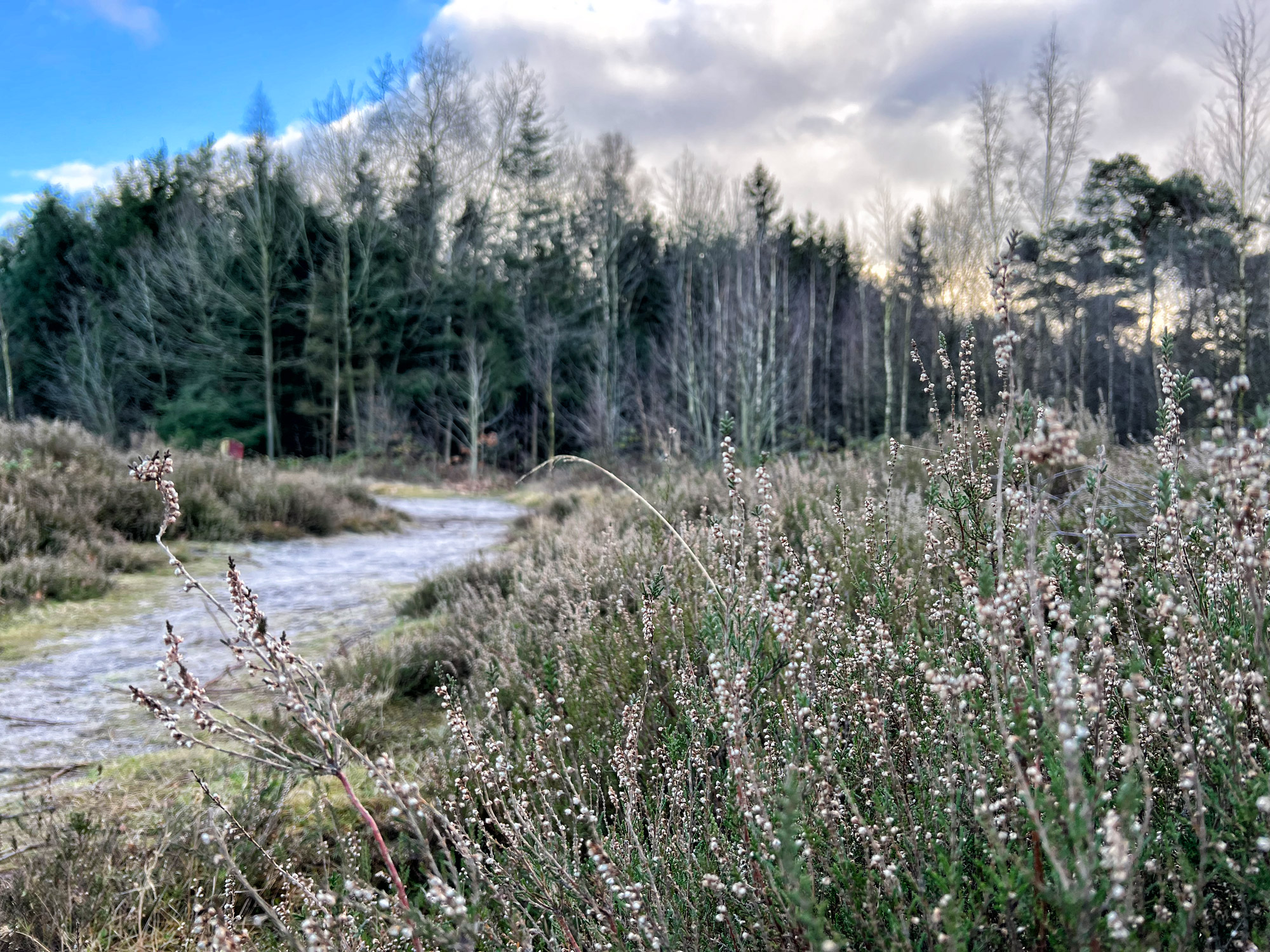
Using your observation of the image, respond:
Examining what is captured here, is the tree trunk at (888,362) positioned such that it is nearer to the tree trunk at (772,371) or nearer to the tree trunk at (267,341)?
the tree trunk at (772,371)

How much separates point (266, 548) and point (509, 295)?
25.0 m

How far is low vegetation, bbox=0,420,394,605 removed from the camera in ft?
19.1

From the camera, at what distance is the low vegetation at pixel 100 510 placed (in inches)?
230

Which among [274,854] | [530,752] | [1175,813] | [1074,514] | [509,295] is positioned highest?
[509,295]

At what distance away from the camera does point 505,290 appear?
3222 cm

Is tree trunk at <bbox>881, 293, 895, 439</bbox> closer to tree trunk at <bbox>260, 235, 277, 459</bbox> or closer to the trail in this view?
the trail

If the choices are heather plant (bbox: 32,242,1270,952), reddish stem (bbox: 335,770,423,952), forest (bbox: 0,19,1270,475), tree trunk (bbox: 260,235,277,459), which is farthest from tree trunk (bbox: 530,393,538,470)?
reddish stem (bbox: 335,770,423,952)

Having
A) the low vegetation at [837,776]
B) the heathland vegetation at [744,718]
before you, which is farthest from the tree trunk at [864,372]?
the low vegetation at [837,776]

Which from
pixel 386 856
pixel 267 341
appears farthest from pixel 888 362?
pixel 386 856

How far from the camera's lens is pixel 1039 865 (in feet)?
3.62

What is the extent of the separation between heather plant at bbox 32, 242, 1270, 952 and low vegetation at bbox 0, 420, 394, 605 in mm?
4889

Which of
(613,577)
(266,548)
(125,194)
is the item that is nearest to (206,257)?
(125,194)

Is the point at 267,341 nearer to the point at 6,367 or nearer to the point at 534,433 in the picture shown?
the point at 534,433

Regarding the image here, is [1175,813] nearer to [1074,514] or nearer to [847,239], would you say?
[1074,514]
